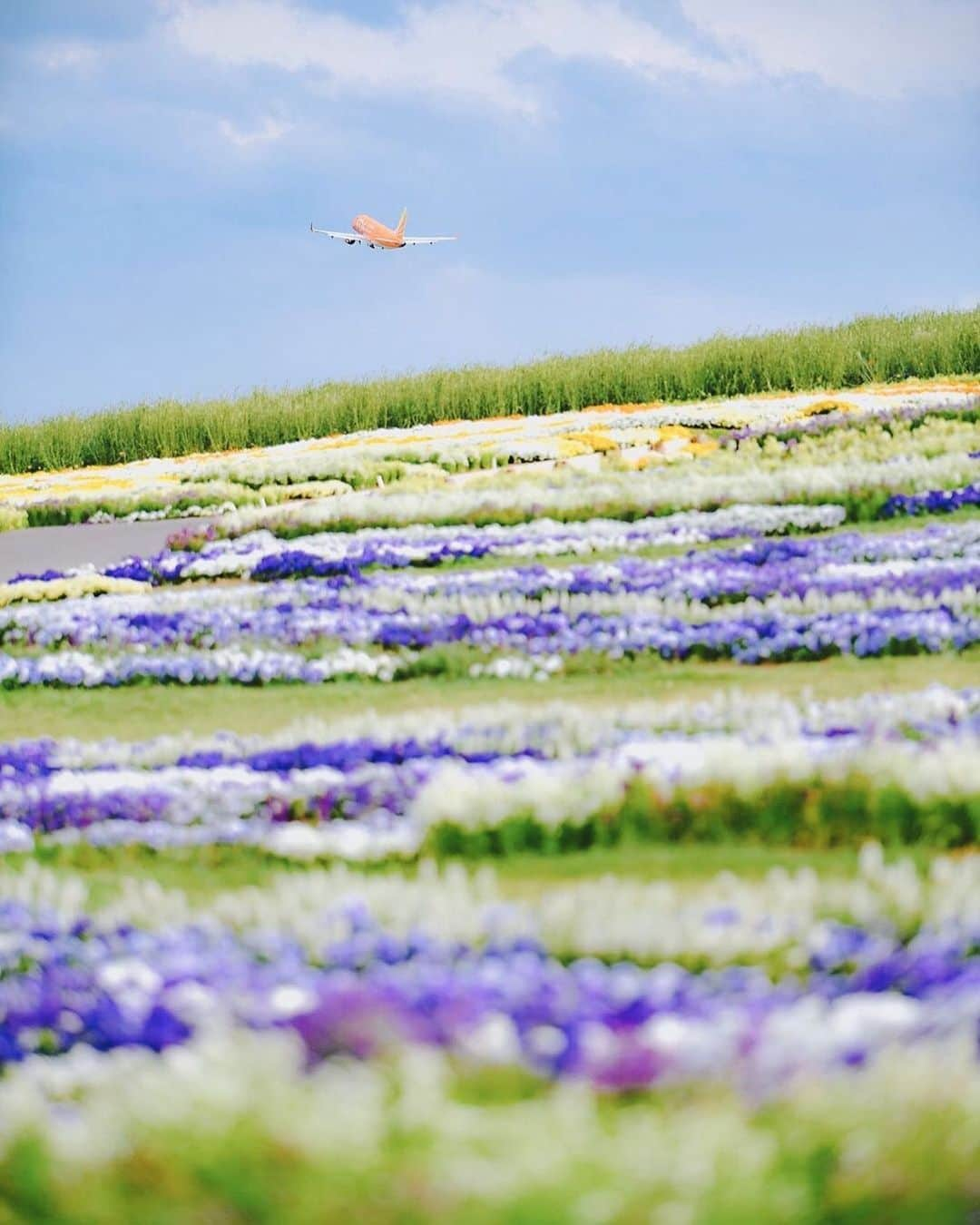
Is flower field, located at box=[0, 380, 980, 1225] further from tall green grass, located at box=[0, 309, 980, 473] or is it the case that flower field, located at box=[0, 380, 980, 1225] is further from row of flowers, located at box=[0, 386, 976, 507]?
tall green grass, located at box=[0, 309, 980, 473]

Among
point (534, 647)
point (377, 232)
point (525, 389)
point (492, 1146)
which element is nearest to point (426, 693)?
point (534, 647)

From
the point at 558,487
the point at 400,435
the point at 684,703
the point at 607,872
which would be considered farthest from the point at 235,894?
the point at 400,435

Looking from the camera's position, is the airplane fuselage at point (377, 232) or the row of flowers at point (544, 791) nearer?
the row of flowers at point (544, 791)

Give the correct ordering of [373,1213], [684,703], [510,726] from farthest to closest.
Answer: [684,703] < [510,726] < [373,1213]

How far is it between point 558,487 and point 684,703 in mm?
13835

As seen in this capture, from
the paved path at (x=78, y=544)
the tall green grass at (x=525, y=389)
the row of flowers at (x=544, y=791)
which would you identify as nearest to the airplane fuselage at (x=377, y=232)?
the tall green grass at (x=525, y=389)

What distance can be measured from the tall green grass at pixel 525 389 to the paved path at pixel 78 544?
1787 cm

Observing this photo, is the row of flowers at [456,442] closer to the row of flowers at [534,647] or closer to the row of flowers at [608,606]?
the row of flowers at [608,606]

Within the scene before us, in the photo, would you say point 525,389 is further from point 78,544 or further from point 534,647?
point 534,647

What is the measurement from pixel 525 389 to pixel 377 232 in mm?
33045

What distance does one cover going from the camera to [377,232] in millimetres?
71938

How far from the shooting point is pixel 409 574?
52.0ft

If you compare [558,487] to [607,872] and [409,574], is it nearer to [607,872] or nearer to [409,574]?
[409,574]

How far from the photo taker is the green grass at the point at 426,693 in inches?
A: 387
